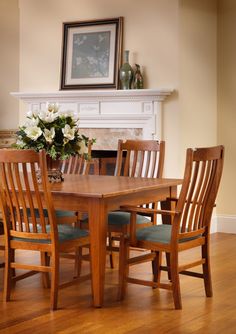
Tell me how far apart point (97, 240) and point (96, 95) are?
3254 mm

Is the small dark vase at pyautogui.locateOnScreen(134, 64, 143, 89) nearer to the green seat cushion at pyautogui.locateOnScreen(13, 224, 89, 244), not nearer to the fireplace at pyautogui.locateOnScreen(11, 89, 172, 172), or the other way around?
the fireplace at pyautogui.locateOnScreen(11, 89, 172, 172)

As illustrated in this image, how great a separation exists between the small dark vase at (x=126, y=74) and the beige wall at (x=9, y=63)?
184 centimetres

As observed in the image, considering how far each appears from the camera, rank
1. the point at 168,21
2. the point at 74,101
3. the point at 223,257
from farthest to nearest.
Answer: the point at 74,101
the point at 168,21
the point at 223,257

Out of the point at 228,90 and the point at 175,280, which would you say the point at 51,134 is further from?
the point at 228,90

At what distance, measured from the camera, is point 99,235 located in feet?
13.6

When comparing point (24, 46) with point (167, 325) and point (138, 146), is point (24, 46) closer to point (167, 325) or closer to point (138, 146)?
point (138, 146)

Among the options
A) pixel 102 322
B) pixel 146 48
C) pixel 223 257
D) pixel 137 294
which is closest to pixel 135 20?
pixel 146 48

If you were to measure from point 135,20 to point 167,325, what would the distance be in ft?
13.2

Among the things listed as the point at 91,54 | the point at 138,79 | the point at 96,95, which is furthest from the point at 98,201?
the point at 91,54

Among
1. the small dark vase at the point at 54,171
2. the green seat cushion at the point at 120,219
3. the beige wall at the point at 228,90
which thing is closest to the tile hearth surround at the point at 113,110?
the beige wall at the point at 228,90

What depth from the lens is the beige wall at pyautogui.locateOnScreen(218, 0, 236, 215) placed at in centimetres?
727

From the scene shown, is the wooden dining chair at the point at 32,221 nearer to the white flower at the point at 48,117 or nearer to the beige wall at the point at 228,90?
the white flower at the point at 48,117

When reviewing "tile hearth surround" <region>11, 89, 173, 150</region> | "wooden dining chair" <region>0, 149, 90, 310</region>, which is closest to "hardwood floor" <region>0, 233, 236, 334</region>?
"wooden dining chair" <region>0, 149, 90, 310</region>

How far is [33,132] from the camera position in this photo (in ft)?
15.3
